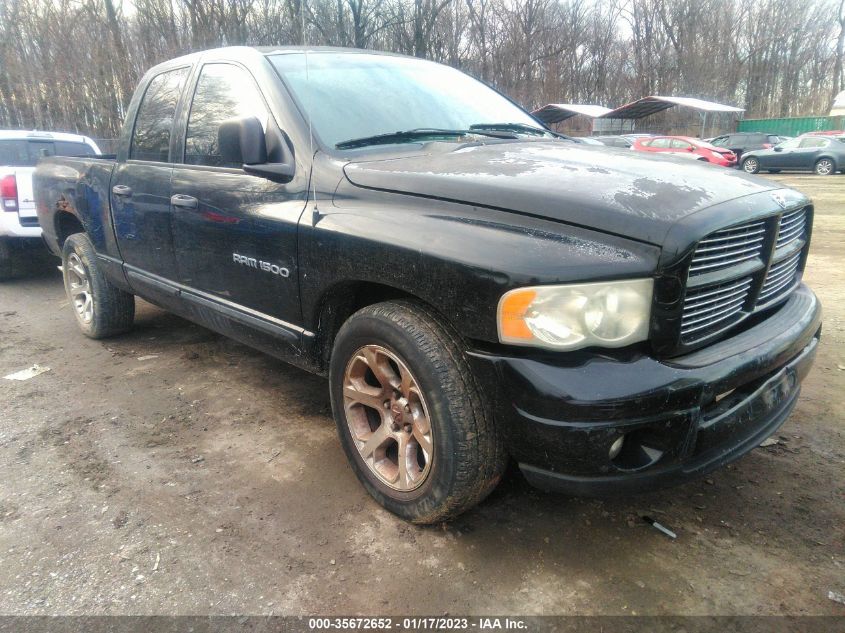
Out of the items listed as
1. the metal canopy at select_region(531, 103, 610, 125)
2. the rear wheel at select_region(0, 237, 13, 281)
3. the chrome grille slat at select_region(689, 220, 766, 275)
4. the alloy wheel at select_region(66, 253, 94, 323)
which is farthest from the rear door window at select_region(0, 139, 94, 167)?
the metal canopy at select_region(531, 103, 610, 125)

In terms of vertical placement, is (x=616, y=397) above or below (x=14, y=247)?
above

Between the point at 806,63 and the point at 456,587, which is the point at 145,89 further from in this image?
the point at 806,63

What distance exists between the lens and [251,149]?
2605 mm

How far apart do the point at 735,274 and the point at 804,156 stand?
22014 millimetres

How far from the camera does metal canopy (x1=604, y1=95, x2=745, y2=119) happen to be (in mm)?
26516

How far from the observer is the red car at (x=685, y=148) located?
739 inches

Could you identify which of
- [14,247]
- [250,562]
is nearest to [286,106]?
[250,562]

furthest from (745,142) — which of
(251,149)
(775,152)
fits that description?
(251,149)

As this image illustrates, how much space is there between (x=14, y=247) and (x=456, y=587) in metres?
7.02

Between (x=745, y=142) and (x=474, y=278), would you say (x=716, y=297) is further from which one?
(x=745, y=142)

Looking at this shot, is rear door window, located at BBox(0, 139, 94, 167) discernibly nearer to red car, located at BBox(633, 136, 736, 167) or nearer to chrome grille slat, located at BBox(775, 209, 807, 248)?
chrome grille slat, located at BBox(775, 209, 807, 248)

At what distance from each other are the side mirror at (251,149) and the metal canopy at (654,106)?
89.0 ft

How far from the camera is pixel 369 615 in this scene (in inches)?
77.7

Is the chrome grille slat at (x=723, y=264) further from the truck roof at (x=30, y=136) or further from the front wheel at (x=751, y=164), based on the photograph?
the front wheel at (x=751, y=164)
